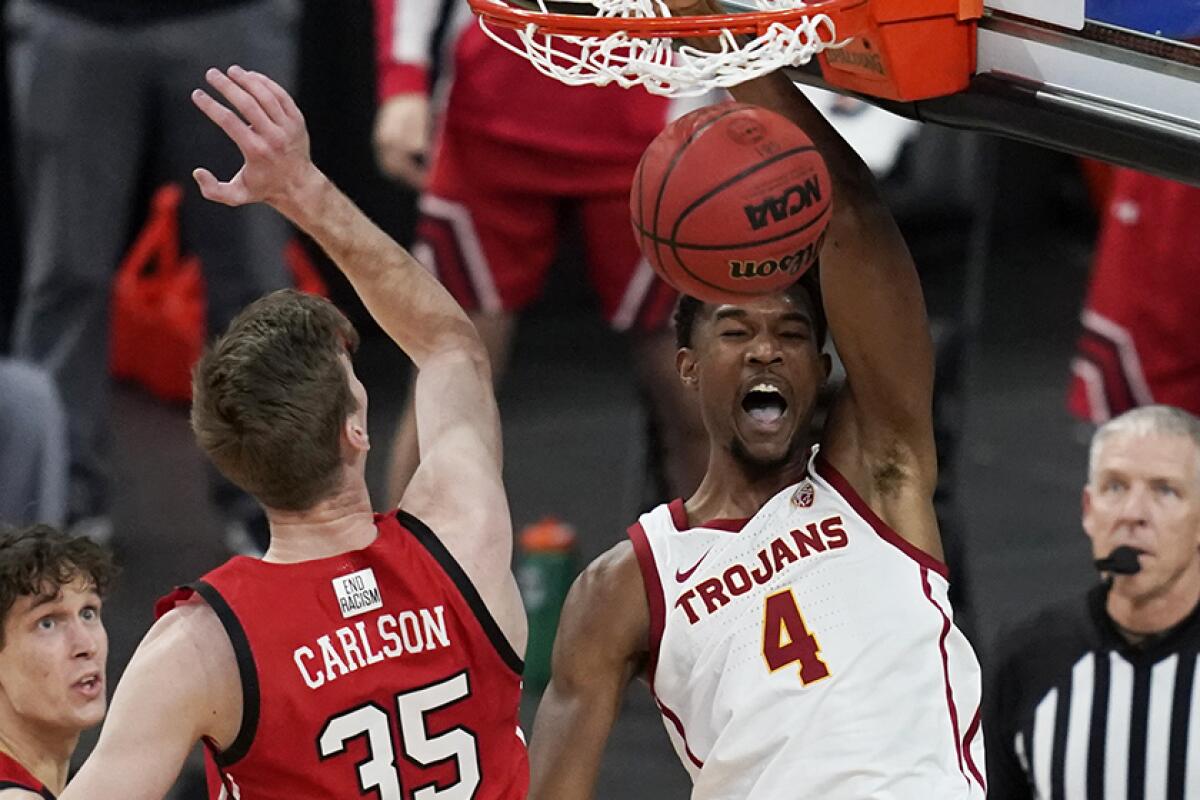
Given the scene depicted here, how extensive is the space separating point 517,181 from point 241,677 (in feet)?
10.1

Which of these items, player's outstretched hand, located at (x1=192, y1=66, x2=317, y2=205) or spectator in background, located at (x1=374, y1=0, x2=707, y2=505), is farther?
spectator in background, located at (x1=374, y1=0, x2=707, y2=505)

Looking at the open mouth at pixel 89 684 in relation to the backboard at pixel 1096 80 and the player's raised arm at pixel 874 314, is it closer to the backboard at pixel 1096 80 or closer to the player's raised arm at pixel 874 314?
the player's raised arm at pixel 874 314

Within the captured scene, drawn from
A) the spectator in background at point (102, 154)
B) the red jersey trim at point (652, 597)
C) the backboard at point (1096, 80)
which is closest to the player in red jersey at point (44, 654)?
the red jersey trim at point (652, 597)

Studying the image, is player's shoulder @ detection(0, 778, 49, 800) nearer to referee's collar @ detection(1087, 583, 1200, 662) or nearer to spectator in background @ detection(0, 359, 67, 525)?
spectator in background @ detection(0, 359, 67, 525)

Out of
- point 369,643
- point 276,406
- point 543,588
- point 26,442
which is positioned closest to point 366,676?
point 369,643

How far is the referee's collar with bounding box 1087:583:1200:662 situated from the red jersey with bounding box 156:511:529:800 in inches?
65.5

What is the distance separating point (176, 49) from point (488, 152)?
1.04 metres

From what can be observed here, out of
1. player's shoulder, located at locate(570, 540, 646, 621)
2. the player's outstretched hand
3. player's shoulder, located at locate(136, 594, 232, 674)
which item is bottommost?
player's shoulder, located at locate(570, 540, 646, 621)

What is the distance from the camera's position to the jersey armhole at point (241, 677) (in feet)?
11.1

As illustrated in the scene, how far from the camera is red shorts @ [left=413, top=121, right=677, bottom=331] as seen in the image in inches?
246

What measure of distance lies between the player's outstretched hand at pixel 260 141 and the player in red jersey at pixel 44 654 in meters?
0.63

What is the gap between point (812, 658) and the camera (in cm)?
376

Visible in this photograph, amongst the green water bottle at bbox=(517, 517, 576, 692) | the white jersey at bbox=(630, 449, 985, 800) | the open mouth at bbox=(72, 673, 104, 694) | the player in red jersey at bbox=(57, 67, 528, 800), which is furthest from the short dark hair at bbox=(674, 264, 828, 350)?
the green water bottle at bbox=(517, 517, 576, 692)

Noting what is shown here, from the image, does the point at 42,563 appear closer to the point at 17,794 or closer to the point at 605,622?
the point at 17,794
